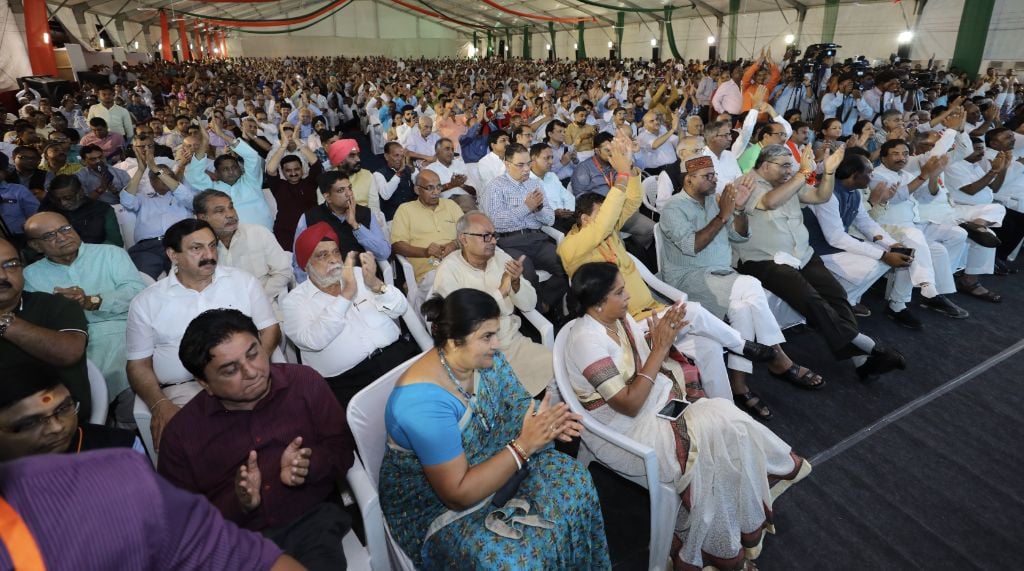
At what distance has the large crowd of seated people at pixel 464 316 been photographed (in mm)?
1402

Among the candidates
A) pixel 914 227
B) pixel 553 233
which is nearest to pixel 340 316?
pixel 553 233

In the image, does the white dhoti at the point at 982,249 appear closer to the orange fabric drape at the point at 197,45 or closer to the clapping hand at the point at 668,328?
the clapping hand at the point at 668,328

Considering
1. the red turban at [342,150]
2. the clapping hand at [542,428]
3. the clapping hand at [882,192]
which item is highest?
the red turban at [342,150]

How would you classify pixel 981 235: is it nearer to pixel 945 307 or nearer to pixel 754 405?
pixel 945 307

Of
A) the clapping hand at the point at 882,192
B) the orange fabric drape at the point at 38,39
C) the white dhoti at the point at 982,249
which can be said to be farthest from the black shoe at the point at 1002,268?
the orange fabric drape at the point at 38,39

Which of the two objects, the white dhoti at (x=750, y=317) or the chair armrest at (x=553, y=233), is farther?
the chair armrest at (x=553, y=233)

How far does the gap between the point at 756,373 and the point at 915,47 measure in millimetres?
13910

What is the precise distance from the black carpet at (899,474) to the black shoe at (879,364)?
0.06 meters

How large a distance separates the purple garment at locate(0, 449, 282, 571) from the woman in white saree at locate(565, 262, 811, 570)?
1270 mm

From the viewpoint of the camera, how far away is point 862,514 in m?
1.99

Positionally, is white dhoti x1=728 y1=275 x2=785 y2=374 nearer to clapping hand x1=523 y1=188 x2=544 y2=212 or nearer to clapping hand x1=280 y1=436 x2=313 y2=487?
clapping hand x1=523 y1=188 x2=544 y2=212

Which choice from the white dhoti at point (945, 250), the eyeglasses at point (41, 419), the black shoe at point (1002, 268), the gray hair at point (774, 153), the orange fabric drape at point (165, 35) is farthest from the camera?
the orange fabric drape at point (165, 35)

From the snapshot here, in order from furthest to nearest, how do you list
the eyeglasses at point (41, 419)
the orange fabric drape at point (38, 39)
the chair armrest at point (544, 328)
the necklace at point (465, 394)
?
the orange fabric drape at point (38, 39)
the chair armrest at point (544, 328)
the necklace at point (465, 394)
the eyeglasses at point (41, 419)

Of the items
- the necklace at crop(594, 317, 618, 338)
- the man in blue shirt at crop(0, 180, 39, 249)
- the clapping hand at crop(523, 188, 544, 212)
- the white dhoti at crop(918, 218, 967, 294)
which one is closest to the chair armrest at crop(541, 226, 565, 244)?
the clapping hand at crop(523, 188, 544, 212)
